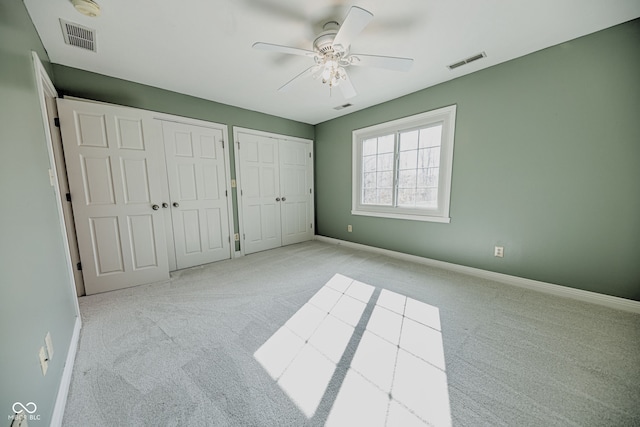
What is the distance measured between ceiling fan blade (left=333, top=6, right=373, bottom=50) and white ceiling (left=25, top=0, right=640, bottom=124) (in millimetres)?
253

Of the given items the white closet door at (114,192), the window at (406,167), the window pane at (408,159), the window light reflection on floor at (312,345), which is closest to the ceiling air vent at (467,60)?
the window at (406,167)

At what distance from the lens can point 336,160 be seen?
4.30 m

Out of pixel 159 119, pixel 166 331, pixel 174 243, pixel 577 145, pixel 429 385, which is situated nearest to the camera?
pixel 429 385

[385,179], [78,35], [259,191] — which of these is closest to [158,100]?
[78,35]

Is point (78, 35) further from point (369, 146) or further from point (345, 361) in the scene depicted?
point (369, 146)

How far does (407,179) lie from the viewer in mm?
3381

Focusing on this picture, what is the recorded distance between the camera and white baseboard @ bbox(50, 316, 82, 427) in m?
1.09

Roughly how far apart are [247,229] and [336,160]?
7.01 feet

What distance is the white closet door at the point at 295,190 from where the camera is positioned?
4285 mm

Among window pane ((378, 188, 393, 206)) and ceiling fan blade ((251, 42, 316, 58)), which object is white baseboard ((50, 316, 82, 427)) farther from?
window pane ((378, 188, 393, 206))

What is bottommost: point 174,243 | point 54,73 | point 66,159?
point 174,243

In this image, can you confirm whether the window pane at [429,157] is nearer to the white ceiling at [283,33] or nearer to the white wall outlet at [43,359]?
the white ceiling at [283,33]

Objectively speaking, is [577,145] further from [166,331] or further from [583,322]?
[166,331]

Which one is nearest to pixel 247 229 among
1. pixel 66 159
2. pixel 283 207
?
pixel 283 207
